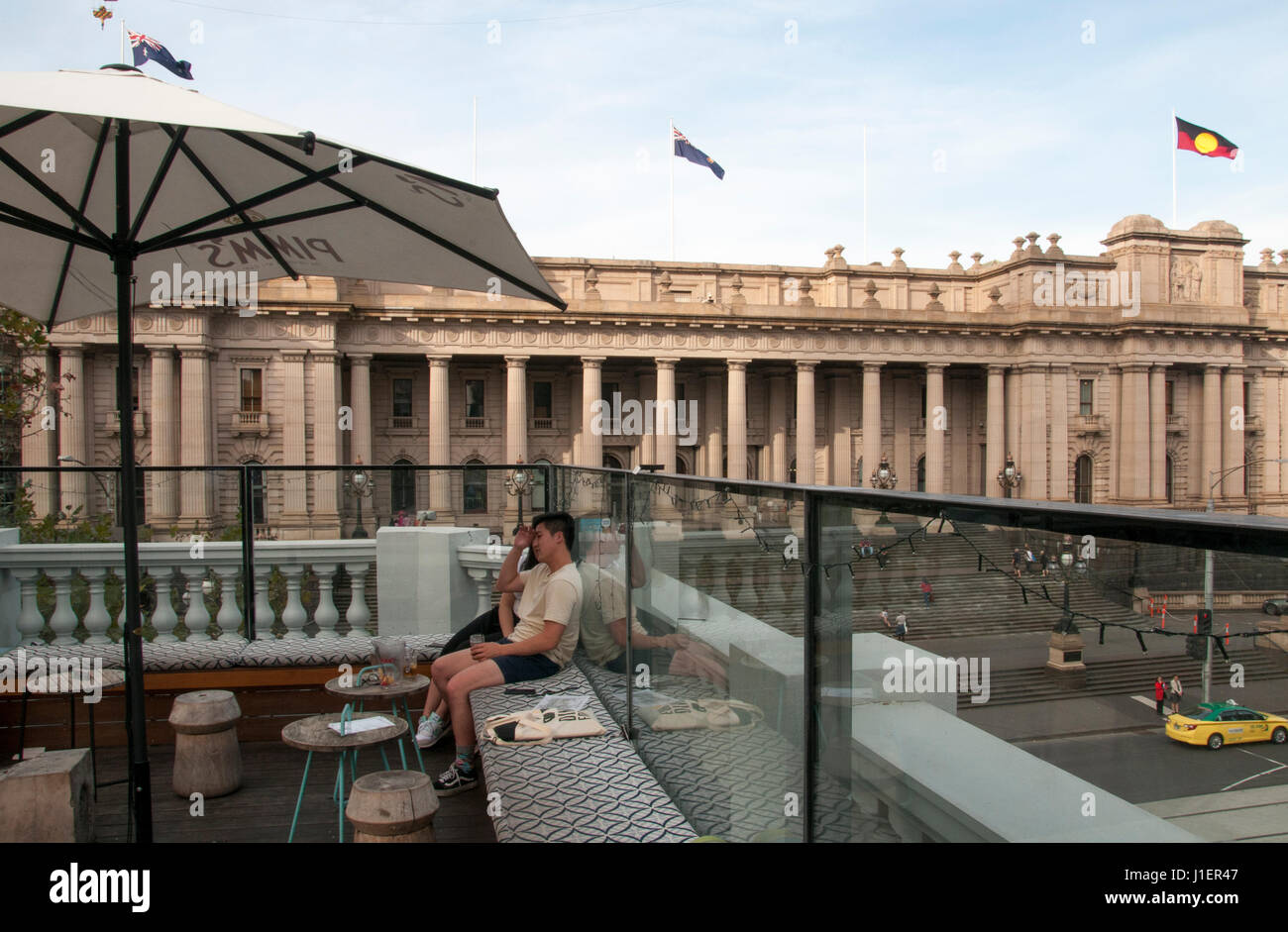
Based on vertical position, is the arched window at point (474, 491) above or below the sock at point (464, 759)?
above

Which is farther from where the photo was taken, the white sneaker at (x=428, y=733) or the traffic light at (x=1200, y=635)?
the white sneaker at (x=428, y=733)

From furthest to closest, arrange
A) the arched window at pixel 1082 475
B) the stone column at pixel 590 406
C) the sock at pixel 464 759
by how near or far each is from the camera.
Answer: the arched window at pixel 1082 475 < the stone column at pixel 590 406 < the sock at pixel 464 759

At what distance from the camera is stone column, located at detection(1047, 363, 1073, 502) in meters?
51.2

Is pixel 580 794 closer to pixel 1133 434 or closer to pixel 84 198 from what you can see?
pixel 84 198

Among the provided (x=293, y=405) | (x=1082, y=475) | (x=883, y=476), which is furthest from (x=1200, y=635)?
(x=1082, y=475)

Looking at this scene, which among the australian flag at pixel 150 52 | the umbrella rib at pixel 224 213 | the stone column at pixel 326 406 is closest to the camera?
the umbrella rib at pixel 224 213

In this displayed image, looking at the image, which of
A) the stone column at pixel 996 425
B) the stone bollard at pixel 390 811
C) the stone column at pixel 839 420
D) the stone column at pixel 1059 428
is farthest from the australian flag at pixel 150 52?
the stone column at pixel 1059 428

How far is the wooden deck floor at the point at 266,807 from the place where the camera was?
4.77 metres

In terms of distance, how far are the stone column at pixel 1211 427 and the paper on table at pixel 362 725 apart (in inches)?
2361

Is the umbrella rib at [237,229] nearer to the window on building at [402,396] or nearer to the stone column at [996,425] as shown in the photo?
the window on building at [402,396]

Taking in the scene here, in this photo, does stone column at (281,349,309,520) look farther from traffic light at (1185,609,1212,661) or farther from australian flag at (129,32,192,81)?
traffic light at (1185,609,1212,661)

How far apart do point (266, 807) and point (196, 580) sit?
351cm

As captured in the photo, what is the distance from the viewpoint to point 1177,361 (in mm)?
52531

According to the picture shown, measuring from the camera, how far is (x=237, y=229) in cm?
452
